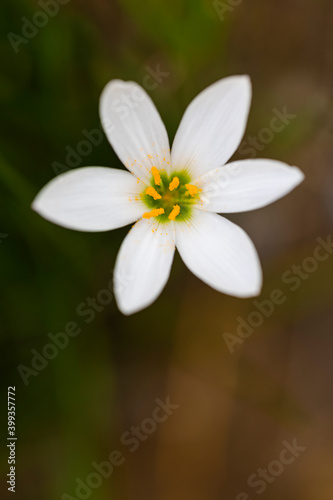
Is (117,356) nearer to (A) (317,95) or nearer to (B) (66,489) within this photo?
(B) (66,489)

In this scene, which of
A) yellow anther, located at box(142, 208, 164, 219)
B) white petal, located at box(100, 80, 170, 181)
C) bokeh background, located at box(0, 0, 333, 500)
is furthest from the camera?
bokeh background, located at box(0, 0, 333, 500)

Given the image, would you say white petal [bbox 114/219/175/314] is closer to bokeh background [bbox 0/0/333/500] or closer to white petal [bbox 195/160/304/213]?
white petal [bbox 195/160/304/213]

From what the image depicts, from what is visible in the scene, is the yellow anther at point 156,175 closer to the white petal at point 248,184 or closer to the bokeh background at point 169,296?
the white petal at point 248,184

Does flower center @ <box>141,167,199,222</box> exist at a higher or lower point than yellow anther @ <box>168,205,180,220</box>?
higher

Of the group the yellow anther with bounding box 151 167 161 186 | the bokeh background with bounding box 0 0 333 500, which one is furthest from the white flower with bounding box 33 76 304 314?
the bokeh background with bounding box 0 0 333 500

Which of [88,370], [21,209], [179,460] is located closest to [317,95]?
[21,209]

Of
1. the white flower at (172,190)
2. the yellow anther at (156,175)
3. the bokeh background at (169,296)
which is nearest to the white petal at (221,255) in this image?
the white flower at (172,190)

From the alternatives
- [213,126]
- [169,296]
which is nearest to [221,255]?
[213,126]
